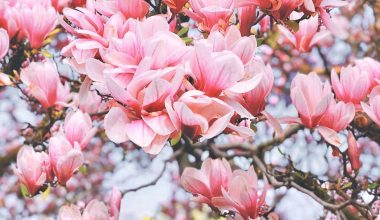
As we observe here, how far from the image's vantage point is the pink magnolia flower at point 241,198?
162 cm

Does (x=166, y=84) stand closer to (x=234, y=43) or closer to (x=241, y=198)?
(x=234, y=43)

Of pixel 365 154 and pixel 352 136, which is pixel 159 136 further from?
pixel 365 154

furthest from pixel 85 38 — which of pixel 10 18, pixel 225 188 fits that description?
pixel 10 18

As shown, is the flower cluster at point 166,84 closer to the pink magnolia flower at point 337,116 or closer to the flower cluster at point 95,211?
the pink magnolia flower at point 337,116

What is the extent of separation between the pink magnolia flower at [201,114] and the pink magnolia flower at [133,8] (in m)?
0.39

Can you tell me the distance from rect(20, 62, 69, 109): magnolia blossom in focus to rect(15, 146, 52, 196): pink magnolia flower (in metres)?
0.38

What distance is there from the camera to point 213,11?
1473mm

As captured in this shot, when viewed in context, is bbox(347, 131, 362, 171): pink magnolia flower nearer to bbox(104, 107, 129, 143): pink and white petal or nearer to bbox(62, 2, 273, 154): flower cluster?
bbox(62, 2, 273, 154): flower cluster

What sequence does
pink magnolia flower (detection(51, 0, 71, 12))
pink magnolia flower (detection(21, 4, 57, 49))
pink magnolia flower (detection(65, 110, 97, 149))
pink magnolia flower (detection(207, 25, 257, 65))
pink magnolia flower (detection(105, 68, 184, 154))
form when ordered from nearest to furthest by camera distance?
pink magnolia flower (detection(105, 68, 184, 154)), pink magnolia flower (detection(207, 25, 257, 65)), pink magnolia flower (detection(65, 110, 97, 149)), pink magnolia flower (detection(21, 4, 57, 49)), pink magnolia flower (detection(51, 0, 71, 12))

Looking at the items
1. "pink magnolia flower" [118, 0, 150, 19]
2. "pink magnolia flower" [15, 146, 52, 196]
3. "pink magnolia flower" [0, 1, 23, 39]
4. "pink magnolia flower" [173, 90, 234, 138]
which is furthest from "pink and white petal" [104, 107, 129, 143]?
"pink magnolia flower" [0, 1, 23, 39]

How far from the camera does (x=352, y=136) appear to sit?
6.03 feet

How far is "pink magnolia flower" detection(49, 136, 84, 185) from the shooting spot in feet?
6.02

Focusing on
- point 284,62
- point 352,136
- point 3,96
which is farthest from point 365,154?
point 352,136

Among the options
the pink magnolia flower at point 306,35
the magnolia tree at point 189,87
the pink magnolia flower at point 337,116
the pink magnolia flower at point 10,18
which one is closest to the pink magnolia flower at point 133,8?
the magnolia tree at point 189,87
